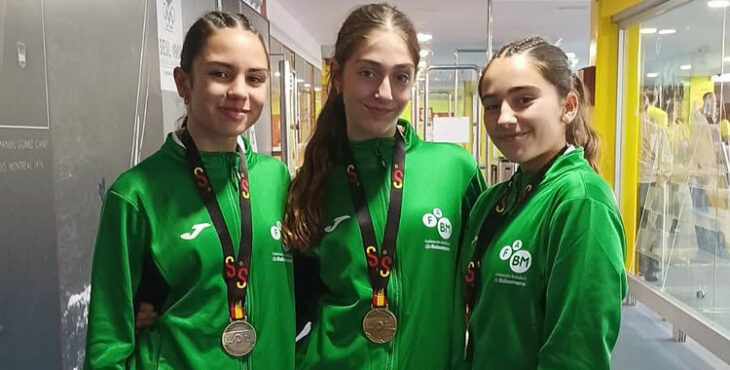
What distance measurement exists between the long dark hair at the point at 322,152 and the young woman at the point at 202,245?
0.06m

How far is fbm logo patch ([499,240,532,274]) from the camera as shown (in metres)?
1.37

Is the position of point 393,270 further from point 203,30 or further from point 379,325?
point 203,30

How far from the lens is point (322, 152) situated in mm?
1650

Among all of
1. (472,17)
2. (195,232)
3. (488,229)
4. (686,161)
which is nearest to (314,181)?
(195,232)

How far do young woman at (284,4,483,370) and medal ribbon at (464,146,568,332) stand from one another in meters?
0.07

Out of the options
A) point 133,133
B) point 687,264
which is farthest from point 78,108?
point 687,264

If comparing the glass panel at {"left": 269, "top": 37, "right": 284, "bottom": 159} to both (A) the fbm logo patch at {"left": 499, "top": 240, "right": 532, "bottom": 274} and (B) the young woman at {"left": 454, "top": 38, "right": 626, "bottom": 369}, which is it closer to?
(B) the young woman at {"left": 454, "top": 38, "right": 626, "bottom": 369}

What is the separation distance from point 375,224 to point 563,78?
580 millimetres

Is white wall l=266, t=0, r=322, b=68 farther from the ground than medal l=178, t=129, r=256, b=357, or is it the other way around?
white wall l=266, t=0, r=322, b=68

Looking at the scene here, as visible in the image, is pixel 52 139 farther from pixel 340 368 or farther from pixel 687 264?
pixel 687 264

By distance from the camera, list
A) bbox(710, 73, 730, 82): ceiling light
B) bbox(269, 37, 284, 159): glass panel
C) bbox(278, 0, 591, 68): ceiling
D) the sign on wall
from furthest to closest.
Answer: bbox(278, 0, 591, 68): ceiling < bbox(269, 37, 284, 159): glass panel < bbox(710, 73, 730, 82): ceiling light < the sign on wall

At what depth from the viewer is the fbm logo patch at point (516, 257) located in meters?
1.37

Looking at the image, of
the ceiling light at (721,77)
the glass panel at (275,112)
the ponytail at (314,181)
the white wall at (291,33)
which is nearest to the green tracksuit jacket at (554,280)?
the ponytail at (314,181)

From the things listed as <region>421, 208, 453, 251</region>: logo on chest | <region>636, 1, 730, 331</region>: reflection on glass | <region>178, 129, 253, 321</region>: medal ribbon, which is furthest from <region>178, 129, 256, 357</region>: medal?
<region>636, 1, 730, 331</region>: reflection on glass
